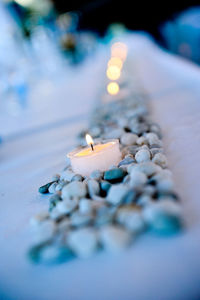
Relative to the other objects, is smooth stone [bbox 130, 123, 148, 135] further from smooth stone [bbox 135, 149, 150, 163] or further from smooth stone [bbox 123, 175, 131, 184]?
smooth stone [bbox 123, 175, 131, 184]

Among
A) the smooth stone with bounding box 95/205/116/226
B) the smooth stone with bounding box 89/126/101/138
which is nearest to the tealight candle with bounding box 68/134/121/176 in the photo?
the smooth stone with bounding box 95/205/116/226

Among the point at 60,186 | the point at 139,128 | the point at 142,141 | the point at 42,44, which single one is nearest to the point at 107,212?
the point at 60,186

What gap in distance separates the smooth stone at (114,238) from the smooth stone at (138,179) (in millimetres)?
132

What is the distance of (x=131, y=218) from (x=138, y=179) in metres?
0.13

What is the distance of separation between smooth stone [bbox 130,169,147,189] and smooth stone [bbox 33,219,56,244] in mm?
181

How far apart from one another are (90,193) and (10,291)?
0.80ft

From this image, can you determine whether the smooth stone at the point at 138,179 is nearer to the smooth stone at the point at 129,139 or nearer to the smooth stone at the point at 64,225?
the smooth stone at the point at 64,225

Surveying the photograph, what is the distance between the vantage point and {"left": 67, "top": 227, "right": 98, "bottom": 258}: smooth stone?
47cm

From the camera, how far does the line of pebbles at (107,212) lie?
47 centimetres

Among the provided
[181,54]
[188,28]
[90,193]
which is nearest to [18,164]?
[90,193]

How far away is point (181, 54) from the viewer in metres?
3.96

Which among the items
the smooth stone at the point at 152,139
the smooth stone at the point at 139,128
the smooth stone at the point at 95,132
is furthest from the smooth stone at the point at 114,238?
the smooth stone at the point at 95,132

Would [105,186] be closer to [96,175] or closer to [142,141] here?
[96,175]

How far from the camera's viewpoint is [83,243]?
466mm
